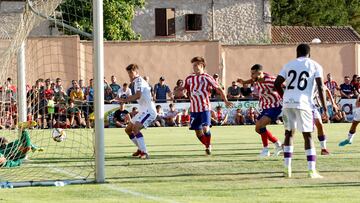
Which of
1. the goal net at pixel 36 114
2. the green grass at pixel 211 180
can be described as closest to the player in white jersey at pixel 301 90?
the green grass at pixel 211 180

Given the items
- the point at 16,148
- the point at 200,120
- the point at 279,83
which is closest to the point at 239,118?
the point at 200,120

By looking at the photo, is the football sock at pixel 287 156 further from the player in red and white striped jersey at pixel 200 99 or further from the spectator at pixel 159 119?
the spectator at pixel 159 119

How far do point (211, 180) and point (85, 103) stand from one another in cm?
1247

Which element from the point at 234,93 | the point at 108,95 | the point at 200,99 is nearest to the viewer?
the point at 200,99

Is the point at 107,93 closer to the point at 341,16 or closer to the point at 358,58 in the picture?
the point at 358,58

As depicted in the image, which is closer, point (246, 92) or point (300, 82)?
point (300, 82)

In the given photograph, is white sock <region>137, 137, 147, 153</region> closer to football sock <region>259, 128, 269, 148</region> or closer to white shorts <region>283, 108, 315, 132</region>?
football sock <region>259, 128, 269, 148</region>

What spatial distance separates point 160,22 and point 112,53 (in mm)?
19702

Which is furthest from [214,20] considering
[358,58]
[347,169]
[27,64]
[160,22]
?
[347,169]

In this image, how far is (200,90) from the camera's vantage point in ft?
65.3

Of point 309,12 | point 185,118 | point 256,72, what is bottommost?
point 185,118

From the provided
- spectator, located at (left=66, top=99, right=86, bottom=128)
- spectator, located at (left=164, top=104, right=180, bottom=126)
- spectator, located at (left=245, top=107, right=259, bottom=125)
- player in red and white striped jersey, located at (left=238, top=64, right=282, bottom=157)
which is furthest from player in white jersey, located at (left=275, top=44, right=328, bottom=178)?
spectator, located at (left=245, top=107, right=259, bottom=125)

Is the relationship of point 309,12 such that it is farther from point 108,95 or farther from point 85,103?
point 85,103

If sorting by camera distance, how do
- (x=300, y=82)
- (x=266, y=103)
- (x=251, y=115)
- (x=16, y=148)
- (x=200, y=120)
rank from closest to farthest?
(x=300, y=82)
(x=16, y=148)
(x=266, y=103)
(x=200, y=120)
(x=251, y=115)
